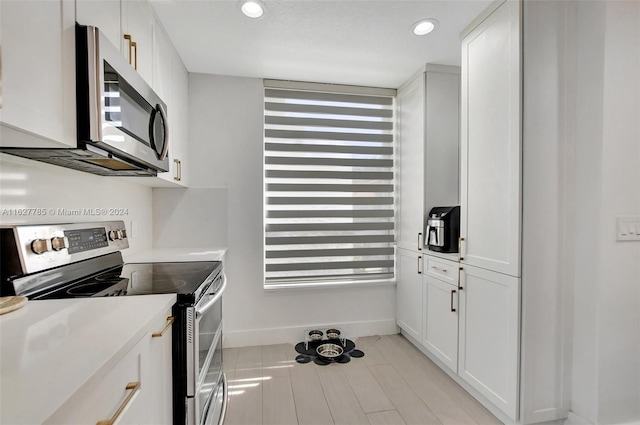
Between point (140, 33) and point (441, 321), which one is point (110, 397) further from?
point (441, 321)

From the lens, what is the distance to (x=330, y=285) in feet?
9.36

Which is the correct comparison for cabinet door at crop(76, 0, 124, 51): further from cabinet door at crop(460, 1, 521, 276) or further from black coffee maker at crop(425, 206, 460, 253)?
black coffee maker at crop(425, 206, 460, 253)

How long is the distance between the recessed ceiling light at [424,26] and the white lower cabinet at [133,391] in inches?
85.1

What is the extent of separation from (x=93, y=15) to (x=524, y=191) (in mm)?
2037

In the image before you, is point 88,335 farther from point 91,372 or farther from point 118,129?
point 118,129

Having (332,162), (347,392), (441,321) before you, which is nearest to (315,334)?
(347,392)

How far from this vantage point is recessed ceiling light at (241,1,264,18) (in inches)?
68.5

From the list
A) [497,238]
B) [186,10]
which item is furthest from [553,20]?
[186,10]

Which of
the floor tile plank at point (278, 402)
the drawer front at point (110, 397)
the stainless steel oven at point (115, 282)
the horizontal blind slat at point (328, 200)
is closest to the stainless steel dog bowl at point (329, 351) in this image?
the floor tile plank at point (278, 402)

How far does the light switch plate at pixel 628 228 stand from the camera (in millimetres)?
1540

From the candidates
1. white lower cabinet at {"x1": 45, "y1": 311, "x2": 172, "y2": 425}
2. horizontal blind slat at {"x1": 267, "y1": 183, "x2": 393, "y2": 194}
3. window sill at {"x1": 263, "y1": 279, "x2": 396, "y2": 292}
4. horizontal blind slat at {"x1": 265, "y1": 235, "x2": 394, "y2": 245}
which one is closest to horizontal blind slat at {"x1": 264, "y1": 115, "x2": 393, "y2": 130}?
horizontal blind slat at {"x1": 267, "y1": 183, "x2": 393, "y2": 194}

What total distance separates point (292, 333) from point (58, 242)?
2.03 metres

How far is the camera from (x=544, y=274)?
1604 mm

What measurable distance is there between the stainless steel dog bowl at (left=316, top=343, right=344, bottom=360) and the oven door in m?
0.94
